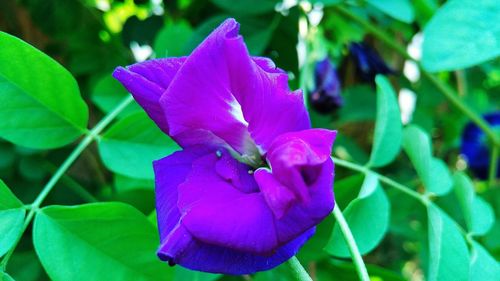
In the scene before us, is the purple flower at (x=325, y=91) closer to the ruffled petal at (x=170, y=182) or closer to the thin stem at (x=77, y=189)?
the thin stem at (x=77, y=189)

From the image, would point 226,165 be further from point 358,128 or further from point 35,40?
point 358,128

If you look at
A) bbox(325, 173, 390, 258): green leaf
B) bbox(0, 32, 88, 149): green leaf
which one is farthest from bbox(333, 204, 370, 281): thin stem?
bbox(0, 32, 88, 149): green leaf

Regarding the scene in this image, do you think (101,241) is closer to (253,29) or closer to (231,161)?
(231,161)

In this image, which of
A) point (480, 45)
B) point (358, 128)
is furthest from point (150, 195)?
point (358, 128)

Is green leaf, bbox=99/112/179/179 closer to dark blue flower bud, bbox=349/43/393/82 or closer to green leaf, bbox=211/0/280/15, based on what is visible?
green leaf, bbox=211/0/280/15

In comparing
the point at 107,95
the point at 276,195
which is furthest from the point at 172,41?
the point at 276,195

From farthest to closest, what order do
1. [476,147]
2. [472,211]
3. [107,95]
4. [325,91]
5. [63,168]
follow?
[476,147]
[325,91]
[107,95]
[472,211]
[63,168]

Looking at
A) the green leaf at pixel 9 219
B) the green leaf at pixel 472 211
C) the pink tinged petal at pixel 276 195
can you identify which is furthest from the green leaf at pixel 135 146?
the green leaf at pixel 472 211
